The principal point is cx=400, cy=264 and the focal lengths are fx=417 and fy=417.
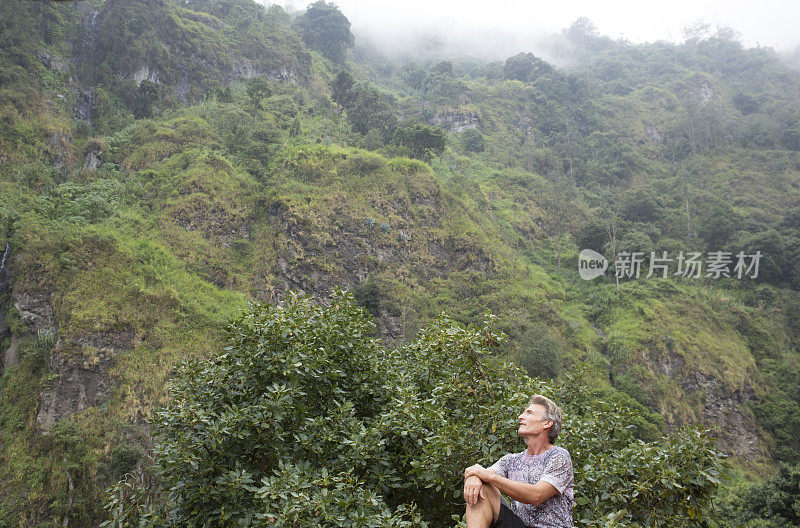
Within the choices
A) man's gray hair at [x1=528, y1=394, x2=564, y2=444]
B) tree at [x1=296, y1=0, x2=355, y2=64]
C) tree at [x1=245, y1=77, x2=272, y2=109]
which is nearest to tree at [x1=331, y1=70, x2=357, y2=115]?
tree at [x1=245, y1=77, x2=272, y2=109]

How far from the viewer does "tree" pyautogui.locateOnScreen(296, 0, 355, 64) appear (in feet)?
158

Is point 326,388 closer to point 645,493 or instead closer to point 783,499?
point 645,493

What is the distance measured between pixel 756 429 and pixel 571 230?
18.4 meters

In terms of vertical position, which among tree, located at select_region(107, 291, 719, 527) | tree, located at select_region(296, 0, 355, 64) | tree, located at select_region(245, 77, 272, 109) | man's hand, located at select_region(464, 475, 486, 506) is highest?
tree, located at select_region(296, 0, 355, 64)

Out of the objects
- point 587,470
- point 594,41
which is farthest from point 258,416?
point 594,41

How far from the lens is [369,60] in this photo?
66.7 m

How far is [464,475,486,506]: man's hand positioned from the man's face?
45 centimetres

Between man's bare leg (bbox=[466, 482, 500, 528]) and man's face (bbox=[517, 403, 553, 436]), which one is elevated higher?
man's face (bbox=[517, 403, 553, 436])

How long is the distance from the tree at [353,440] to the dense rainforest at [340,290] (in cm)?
3

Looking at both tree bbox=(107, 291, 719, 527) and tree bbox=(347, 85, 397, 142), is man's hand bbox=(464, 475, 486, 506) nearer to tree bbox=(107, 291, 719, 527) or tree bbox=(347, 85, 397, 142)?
tree bbox=(107, 291, 719, 527)

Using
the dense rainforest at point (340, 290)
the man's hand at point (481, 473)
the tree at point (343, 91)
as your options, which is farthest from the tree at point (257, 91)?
the man's hand at point (481, 473)

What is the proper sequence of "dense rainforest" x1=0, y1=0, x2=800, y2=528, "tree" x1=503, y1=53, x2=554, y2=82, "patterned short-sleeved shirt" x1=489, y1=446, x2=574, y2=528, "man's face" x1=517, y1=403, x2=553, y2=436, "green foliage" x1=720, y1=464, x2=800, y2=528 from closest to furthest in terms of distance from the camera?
1. "patterned short-sleeved shirt" x1=489, y1=446, x2=574, y2=528
2. "man's face" x1=517, y1=403, x2=553, y2=436
3. "dense rainforest" x1=0, y1=0, x2=800, y2=528
4. "green foliage" x1=720, y1=464, x2=800, y2=528
5. "tree" x1=503, y1=53, x2=554, y2=82

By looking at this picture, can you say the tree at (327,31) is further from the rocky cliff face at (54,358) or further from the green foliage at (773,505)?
the green foliage at (773,505)

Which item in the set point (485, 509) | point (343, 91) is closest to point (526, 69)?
point (343, 91)
